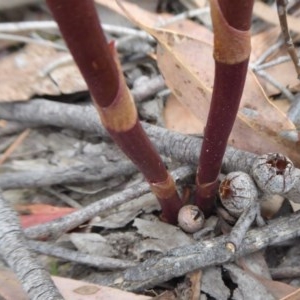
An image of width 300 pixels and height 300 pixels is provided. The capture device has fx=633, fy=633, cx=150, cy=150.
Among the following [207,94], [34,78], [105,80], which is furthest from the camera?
[34,78]

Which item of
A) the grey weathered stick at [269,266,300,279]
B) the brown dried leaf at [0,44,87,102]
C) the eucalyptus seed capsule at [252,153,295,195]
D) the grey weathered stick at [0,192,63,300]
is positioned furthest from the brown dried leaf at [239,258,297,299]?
the brown dried leaf at [0,44,87,102]

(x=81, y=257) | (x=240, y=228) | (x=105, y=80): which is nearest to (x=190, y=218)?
(x=240, y=228)

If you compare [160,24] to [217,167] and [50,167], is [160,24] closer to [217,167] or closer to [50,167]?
[50,167]

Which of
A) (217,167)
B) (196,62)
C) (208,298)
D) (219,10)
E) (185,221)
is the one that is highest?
(219,10)

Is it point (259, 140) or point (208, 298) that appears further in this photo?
point (259, 140)

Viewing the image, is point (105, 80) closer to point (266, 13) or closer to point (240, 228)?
point (240, 228)

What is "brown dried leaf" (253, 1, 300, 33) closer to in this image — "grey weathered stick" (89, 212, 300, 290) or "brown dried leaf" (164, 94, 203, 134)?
"brown dried leaf" (164, 94, 203, 134)

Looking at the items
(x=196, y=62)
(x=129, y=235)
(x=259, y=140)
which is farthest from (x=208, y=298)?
(x=196, y=62)
